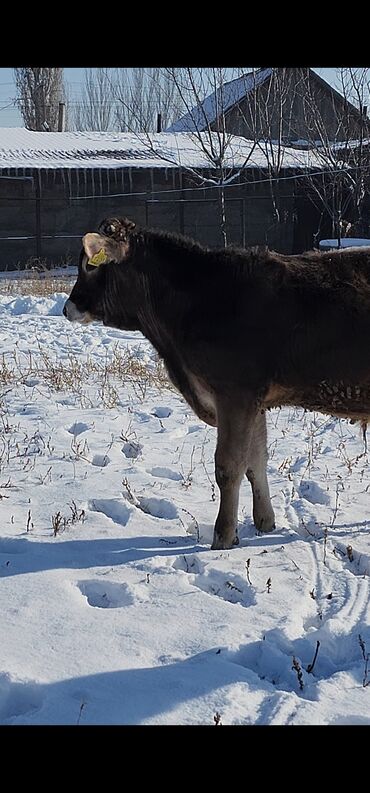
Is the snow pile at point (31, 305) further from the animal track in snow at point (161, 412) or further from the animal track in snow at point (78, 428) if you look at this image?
the animal track in snow at point (78, 428)

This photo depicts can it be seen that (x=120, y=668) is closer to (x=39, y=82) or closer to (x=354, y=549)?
(x=354, y=549)

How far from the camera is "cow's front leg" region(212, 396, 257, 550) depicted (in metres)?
5.46

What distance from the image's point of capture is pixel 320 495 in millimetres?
6324

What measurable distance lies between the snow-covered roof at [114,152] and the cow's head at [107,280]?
21.6 m

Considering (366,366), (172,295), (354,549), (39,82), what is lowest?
(354,549)

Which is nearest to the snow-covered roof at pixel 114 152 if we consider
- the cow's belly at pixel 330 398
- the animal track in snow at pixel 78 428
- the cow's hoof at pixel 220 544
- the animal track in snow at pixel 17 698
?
the animal track in snow at pixel 78 428

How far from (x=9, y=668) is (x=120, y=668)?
497mm

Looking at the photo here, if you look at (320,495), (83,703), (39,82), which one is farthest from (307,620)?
(39,82)

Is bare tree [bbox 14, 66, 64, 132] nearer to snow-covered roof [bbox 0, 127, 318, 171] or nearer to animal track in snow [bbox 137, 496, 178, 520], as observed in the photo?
snow-covered roof [bbox 0, 127, 318, 171]

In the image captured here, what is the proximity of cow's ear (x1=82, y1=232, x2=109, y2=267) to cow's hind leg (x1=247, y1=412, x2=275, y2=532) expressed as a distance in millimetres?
1519

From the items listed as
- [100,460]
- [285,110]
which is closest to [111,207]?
[285,110]

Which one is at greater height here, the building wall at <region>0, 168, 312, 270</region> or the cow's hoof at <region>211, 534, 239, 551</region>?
the building wall at <region>0, 168, 312, 270</region>

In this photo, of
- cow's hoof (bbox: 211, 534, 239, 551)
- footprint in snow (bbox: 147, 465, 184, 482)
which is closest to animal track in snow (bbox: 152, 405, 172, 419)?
footprint in snow (bbox: 147, 465, 184, 482)
